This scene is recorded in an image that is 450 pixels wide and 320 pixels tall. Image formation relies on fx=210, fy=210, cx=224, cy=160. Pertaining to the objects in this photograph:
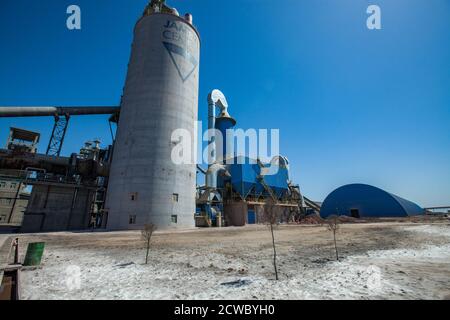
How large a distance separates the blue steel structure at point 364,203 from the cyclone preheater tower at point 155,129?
1352 inches

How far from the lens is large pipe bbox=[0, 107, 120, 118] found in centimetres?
2909

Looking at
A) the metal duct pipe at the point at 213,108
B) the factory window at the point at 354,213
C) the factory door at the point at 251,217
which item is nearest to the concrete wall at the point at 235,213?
the factory door at the point at 251,217

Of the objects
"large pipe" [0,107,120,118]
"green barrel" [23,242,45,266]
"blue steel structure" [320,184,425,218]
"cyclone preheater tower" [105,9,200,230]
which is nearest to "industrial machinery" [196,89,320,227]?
"cyclone preheater tower" [105,9,200,230]

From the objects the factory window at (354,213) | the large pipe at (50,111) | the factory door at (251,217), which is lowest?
the factory door at (251,217)

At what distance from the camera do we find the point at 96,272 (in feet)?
20.4

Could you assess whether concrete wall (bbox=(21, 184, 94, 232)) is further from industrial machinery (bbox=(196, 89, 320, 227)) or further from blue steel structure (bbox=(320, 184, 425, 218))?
blue steel structure (bbox=(320, 184, 425, 218))

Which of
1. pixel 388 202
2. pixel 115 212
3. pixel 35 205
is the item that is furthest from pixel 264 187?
pixel 35 205

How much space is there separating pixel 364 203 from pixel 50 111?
193 ft

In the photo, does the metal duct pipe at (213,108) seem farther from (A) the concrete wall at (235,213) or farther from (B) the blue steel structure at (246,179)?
(A) the concrete wall at (235,213)

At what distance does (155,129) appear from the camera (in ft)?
Answer: 85.0

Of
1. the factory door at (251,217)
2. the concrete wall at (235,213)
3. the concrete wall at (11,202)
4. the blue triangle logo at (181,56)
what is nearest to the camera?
the blue triangle logo at (181,56)

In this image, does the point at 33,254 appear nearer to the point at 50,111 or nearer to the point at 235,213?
the point at 235,213

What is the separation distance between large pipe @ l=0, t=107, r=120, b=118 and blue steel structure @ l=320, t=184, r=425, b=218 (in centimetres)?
4788

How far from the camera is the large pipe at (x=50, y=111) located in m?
29.1
